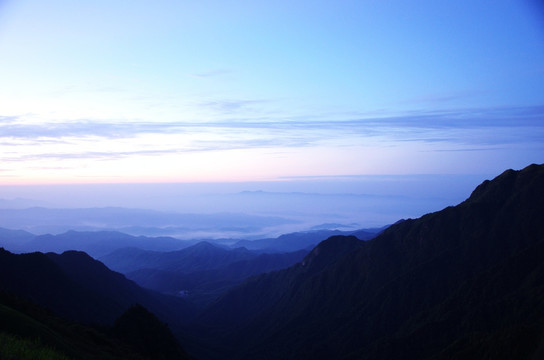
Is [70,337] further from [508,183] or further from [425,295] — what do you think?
[508,183]

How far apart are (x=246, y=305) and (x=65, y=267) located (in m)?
66.4

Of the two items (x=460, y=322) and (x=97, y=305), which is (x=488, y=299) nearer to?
(x=460, y=322)

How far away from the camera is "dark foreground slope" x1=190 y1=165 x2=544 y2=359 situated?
64.8 metres

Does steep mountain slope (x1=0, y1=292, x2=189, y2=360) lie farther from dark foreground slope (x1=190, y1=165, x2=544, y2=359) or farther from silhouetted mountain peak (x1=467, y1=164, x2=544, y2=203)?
silhouetted mountain peak (x1=467, y1=164, x2=544, y2=203)

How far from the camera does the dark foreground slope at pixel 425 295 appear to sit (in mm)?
64750

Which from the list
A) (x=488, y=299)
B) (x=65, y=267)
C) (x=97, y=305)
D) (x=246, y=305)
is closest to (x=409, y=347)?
(x=488, y=299)

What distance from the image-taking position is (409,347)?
6638 cm

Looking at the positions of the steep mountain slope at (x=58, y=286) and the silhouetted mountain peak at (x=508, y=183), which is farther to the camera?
the silhouetted mountain peak at (x=508, y=183)

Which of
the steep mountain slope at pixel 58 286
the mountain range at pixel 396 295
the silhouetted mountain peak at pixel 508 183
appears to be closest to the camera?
the mountain range at pixel 396 295

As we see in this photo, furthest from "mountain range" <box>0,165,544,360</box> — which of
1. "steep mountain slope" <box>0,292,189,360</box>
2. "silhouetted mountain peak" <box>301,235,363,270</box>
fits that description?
"silhouetted mountain peak" <box>301,235,363,270</box>

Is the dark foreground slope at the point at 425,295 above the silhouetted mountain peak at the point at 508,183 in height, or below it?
below

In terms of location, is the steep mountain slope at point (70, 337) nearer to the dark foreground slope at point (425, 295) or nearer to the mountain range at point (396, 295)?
the mountain range at point (396, 295)

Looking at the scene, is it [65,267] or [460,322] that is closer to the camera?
[460,322]

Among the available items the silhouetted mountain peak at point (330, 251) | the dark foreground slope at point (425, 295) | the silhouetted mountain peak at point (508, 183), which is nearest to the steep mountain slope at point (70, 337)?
the dark foreground slope at point (425, 295)
